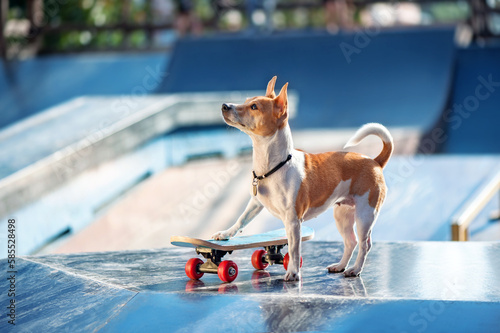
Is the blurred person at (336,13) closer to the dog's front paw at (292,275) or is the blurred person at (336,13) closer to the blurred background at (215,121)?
the blurred background at (215,121)

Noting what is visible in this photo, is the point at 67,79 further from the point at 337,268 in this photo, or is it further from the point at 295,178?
the point at 295,178

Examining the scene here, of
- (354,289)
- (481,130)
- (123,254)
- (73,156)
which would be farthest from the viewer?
(481,130)

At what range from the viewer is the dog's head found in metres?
2.46

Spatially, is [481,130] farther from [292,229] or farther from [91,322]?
[91,322]

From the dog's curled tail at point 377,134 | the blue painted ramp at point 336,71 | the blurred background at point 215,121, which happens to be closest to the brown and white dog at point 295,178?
the dog's curled tail at point 377,134

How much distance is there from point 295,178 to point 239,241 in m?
0.41

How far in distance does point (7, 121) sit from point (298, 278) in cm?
853

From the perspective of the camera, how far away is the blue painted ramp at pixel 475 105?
817 cm

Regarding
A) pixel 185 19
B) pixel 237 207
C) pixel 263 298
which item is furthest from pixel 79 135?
pixel 185 19

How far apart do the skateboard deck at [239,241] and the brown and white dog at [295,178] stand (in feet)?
0.20

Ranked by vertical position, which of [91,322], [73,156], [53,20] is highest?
[53,20]

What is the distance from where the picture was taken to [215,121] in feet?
22.5

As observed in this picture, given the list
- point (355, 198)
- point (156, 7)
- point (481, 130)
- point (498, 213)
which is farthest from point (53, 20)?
point (355, 198)

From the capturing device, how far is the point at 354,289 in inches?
98.2
